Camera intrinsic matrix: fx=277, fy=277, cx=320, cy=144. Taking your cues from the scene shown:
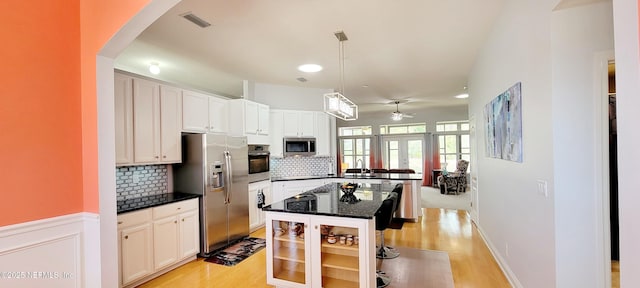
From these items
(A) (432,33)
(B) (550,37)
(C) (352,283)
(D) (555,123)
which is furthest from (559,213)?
(A) (432,33)

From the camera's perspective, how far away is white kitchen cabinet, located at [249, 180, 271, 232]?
4.64m

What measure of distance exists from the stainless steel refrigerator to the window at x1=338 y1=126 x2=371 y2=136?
24.7 ft

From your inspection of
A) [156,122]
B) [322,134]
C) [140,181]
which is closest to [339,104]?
[156,122]

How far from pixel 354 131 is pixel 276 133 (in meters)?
6.20

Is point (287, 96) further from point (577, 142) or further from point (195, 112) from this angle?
point (577, 142)

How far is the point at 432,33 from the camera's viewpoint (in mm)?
3316

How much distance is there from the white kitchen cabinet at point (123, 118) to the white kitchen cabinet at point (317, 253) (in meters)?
1.74

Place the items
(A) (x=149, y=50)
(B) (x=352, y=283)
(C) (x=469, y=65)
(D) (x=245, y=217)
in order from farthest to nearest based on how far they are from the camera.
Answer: (C) (x=469, y=65) → (D) (x=245, y=217) → (A) (x=149, y=50) → (B) (x=352, y=283)

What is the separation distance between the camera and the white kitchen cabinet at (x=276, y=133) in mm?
5516

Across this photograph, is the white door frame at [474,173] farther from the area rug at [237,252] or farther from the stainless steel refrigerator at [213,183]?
the stainless steel refrigerator at [213,183]

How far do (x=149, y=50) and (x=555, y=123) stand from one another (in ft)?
14.4

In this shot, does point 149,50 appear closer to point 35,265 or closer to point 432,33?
point 35,265

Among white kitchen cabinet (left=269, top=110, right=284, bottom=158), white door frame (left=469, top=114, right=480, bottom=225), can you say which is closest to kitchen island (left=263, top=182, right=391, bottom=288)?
white kitchen cabinet (left=269, top=110, right=284, bottom=158)

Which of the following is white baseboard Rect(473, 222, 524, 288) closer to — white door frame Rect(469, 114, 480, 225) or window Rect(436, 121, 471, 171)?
white door frame Rect(469, 114, 480, 225)
